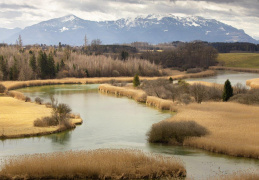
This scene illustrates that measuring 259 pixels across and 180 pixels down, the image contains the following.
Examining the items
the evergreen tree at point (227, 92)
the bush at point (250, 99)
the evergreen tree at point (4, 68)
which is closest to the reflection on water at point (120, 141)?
the bush at point (250, 99)

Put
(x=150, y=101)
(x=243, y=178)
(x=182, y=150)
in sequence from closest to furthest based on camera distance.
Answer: (x=243, y=178) < (x=182, y=150) < (x=150, y=101)

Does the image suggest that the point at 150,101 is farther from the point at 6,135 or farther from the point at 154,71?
the point at 154,71

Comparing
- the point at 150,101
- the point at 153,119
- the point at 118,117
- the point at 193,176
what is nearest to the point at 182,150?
the point at 193,176

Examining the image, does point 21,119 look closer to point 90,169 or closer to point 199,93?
point 90,169

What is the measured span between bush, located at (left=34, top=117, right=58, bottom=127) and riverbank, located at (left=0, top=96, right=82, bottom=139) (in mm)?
500

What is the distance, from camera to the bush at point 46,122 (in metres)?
31.5

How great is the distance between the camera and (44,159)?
19.2 m

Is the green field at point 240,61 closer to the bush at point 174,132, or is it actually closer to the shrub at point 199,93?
the shrub at point 199,93

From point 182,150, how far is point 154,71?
7768 centimetres

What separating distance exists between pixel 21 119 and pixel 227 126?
61.4ft

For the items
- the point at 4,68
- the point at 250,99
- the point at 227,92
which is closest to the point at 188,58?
the point at 4,68

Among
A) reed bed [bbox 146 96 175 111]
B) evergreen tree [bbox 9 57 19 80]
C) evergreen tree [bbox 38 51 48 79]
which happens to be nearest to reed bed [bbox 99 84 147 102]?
reed bed [bbox 146 96 175 111]

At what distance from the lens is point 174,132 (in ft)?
86.2

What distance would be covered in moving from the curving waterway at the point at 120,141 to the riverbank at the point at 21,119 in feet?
3.21
